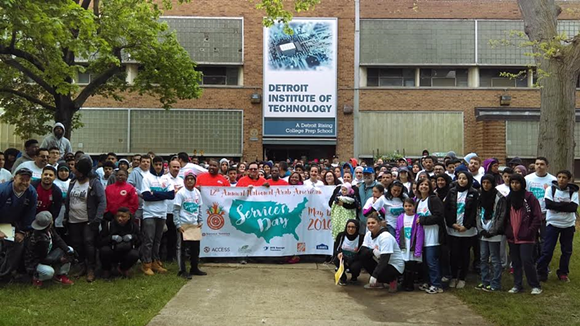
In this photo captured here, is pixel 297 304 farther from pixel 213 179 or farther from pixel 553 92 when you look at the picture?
pixel 553 92

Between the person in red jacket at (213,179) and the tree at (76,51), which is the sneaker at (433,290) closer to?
the person in red jacket at (213,179)

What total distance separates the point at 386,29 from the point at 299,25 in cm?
415

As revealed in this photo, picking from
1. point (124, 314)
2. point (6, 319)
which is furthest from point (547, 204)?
point (6, 319)

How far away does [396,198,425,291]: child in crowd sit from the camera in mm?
7219

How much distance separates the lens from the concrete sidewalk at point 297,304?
562 centimetres

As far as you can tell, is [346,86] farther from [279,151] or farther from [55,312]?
[55,312]

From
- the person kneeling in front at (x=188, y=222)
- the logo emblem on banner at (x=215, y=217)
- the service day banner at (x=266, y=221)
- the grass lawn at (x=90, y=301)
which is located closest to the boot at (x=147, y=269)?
the grass lawn at (x=90, y=301)

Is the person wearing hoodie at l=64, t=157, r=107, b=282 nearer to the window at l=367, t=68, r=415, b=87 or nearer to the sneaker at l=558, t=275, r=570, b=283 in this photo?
the sneaker at l=558, t=275, r=570, b=283

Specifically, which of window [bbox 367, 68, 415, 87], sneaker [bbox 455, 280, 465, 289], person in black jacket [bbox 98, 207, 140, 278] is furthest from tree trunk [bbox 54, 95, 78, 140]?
window [bbox 367, 68, 415, 87]

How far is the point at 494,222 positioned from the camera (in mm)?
6969

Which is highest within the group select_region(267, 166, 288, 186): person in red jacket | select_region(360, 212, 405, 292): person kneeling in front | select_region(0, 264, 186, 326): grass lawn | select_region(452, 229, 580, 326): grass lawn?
select_region(267, 166, 288, 186): person in red jacket

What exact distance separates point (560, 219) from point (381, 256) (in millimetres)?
2939

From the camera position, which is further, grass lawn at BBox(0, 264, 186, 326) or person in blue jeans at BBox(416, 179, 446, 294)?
person in blue jeans at BBox(416, 179, 446, 294)

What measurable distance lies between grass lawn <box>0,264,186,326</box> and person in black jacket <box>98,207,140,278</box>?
26 cm
